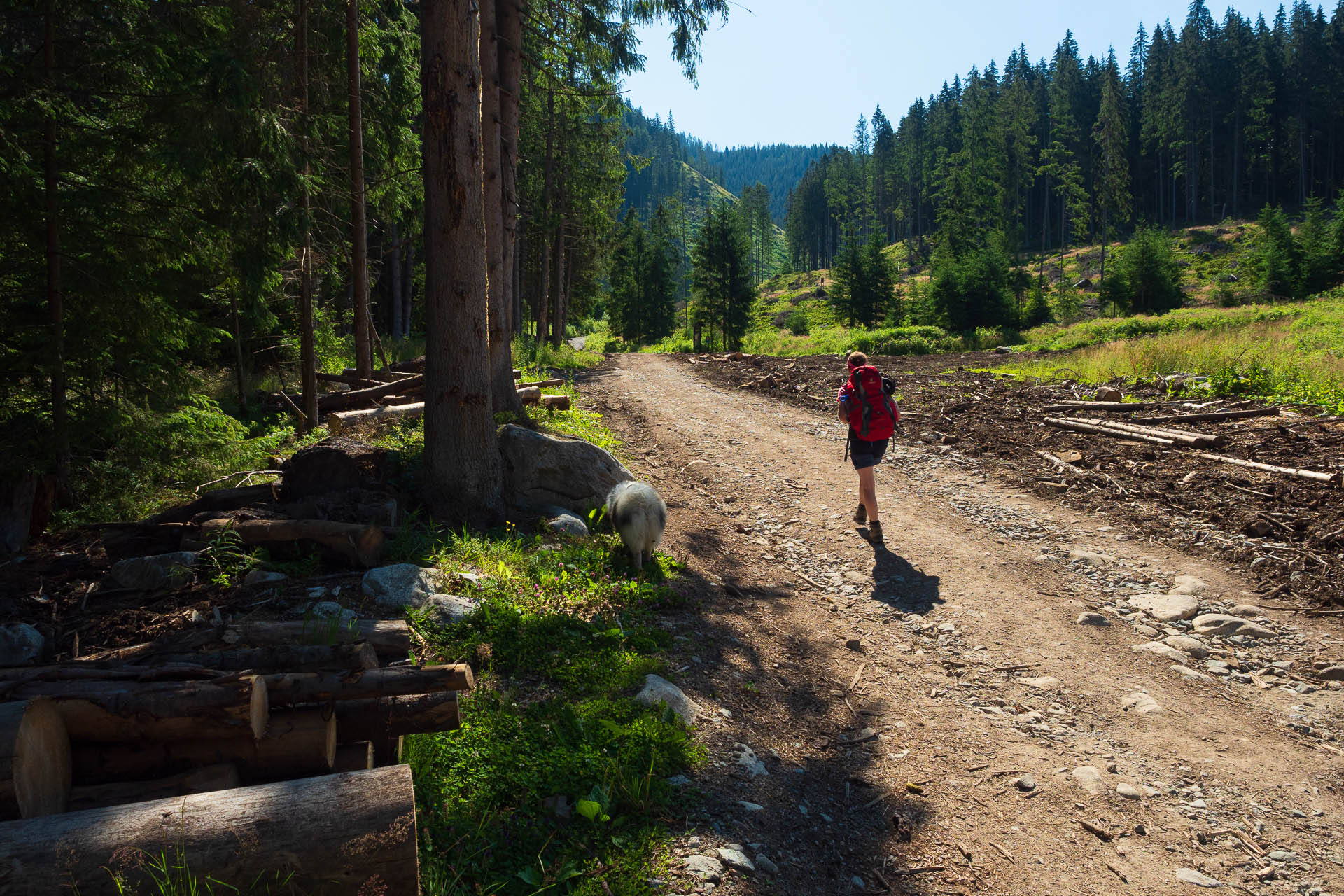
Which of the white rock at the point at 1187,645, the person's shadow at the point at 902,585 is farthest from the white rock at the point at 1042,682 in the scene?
the person's shadow at the point at 902,585

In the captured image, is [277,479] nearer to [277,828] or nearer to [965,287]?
[277,828]

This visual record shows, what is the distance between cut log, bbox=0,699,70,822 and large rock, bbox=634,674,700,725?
2.89 m

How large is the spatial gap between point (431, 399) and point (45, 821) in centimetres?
533

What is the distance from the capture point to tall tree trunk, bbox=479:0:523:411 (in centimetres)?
1096

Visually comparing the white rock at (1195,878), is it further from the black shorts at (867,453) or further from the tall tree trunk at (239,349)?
the tall tree trunk at (239,349)

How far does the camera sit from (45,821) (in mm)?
2637

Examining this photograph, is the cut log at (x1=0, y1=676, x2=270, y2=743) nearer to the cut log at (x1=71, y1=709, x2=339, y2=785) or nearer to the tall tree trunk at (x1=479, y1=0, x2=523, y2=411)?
the cut log at (x1=71, y1=709, x2=339, y2=785)

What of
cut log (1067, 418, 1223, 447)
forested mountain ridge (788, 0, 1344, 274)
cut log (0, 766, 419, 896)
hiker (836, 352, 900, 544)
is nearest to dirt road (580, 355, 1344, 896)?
hiker (836, 352, 900, 544)

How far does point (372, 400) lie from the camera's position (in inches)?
540

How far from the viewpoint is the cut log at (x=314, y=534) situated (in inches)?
239

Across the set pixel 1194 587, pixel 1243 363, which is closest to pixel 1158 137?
pixel 1243 363

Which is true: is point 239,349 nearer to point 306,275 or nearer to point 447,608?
point 306,275

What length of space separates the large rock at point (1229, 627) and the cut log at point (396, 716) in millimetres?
6105

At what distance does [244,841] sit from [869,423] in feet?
24.1
